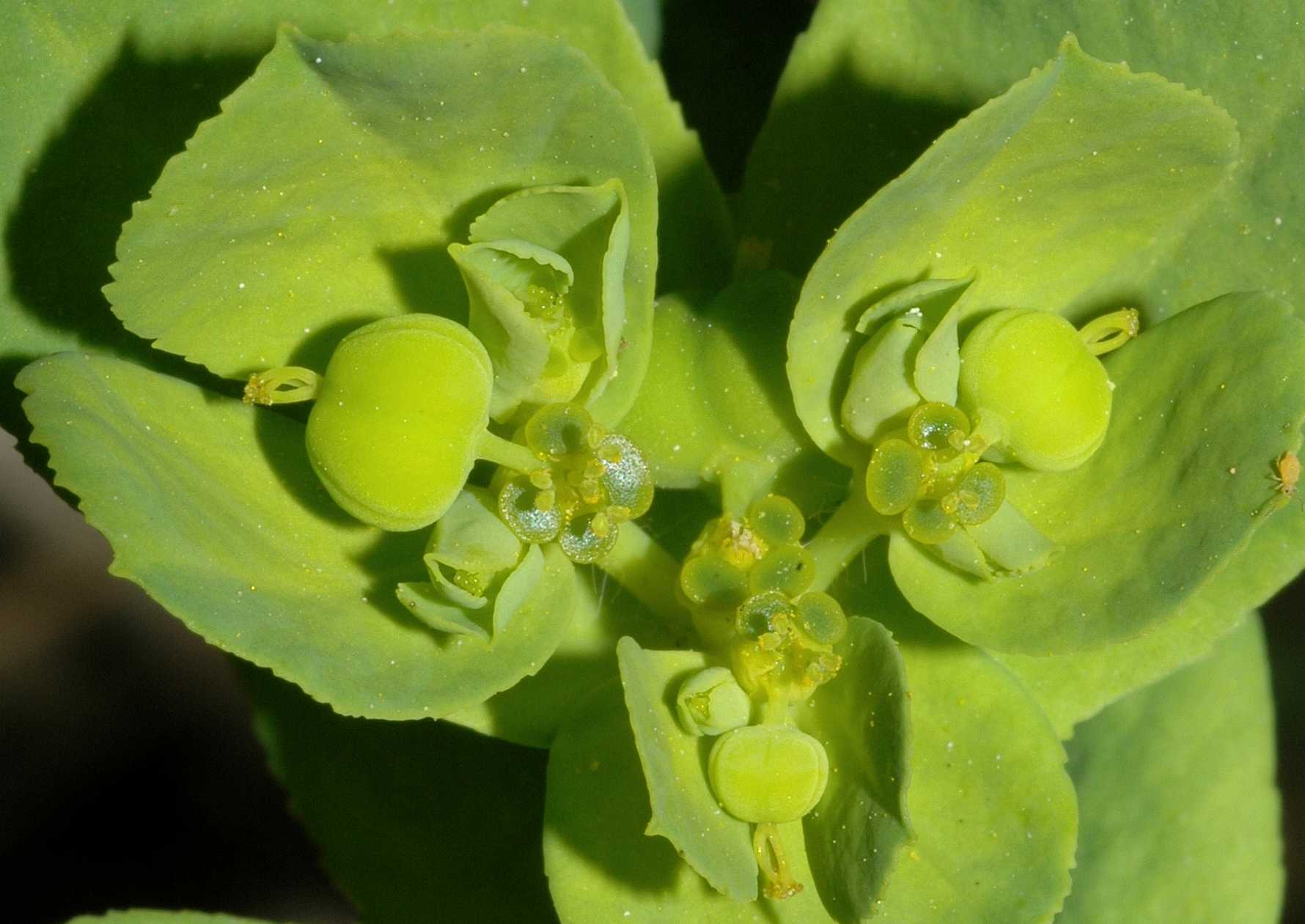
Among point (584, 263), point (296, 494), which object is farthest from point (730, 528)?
point (296, 494)

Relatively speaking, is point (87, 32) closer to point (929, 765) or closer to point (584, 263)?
point (584, 263)

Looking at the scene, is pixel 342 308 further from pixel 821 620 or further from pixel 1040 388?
pixel 1040 388

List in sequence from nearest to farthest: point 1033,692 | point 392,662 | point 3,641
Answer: point 392,662 < point 1033,692 < point 3,641

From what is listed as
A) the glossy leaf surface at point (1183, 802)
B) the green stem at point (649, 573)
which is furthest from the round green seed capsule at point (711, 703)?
the glossy leaf surface at point (1183, 802)

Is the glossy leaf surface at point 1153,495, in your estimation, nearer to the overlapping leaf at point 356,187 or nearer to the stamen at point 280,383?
the overlapping leaf at point 356,187

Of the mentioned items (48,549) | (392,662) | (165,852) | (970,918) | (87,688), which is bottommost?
(165,852)

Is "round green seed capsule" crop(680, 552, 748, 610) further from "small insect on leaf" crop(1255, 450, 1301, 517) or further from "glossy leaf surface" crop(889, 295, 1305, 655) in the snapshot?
"small insect on leaf" crop(1255, 450, 1301, 517)

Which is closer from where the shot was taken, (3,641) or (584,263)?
(584,263)
